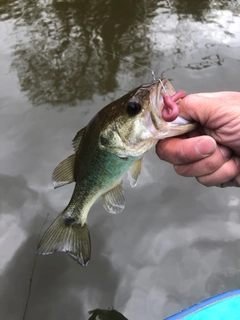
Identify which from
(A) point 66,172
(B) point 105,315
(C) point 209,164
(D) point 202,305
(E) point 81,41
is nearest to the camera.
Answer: (C) point 209,164

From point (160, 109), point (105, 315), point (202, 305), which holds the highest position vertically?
point (160, 109)

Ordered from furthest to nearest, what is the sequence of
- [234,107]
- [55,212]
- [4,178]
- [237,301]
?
A: 1. [4,178]
2. [55,212]
3. [237,301]
4. [234,107]

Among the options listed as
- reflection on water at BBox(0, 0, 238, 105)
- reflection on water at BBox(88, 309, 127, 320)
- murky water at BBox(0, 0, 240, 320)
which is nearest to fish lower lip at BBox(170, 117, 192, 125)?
murky water at BBox(0, 0, 240, 320)

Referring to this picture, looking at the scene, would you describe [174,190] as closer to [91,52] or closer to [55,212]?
[55,212]

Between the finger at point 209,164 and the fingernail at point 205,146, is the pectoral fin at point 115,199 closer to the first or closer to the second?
the finger at point 209,164

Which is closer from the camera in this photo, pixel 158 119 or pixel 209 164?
pixel 158 119

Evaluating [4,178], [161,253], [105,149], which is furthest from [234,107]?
[4,178]

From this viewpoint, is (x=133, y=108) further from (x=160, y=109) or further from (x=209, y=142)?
(x=209, y=142)

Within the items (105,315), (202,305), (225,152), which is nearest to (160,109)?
(225,152)
